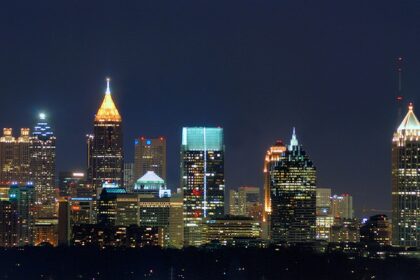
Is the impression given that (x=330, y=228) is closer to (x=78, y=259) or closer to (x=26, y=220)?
(x=26, y=220)

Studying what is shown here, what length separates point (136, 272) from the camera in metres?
110

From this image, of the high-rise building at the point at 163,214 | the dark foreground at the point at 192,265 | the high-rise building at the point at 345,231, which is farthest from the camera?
the high-rise building at the point at 345,231

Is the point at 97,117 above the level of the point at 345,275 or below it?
above

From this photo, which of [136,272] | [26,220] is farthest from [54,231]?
[136,272]

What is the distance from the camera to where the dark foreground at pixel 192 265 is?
109m

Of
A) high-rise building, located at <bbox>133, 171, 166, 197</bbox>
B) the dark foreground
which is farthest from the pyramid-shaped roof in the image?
the dark foreground

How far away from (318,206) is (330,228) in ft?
14.2

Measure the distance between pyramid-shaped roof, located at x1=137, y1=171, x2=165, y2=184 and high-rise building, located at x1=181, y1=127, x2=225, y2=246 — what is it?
2.35 metres

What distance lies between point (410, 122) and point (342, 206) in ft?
97.2

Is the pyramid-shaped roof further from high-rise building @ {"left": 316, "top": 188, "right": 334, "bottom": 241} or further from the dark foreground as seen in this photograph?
the dark foreground

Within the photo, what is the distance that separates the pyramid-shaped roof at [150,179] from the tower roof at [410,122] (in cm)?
2286

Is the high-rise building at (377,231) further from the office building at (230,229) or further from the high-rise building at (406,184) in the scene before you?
the office building at (230,229)

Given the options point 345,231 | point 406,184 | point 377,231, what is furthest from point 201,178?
point 406,184

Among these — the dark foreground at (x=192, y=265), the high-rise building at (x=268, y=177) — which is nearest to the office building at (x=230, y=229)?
the high-rise building at (x=268, y=177)
